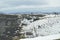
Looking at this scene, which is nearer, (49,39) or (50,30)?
(49,39)

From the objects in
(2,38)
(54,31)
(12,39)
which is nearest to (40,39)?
(12,39)

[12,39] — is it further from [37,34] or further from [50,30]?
[50,30]

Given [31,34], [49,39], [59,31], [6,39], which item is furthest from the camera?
[59,31]

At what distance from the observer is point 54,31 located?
101ft

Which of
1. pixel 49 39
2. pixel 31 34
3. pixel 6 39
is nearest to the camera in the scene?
pixel 49 39

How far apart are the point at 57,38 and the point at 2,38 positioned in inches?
239

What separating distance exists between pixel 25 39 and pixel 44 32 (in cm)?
532

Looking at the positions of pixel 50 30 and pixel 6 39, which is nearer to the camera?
pixel 6 39

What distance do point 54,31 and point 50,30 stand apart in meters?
0.86

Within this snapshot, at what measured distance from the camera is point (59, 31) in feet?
101

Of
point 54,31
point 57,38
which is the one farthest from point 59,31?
point 57,38

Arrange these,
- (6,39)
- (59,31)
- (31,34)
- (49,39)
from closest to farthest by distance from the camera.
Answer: (49,39) → (6,39) → (31,34) → (59,31)

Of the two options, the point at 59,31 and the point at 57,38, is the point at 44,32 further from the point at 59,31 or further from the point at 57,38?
the point at 57,38

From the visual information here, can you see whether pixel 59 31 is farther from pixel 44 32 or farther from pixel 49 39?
pixel 49 39
